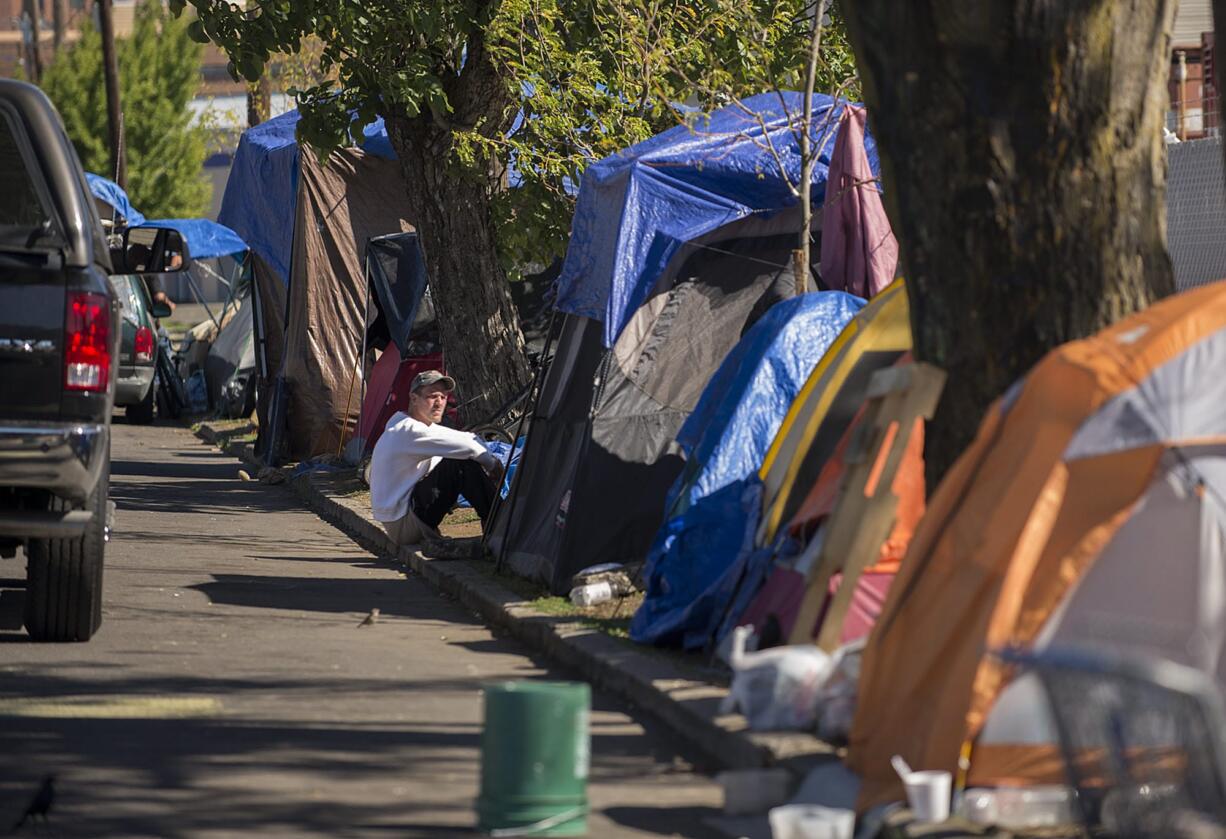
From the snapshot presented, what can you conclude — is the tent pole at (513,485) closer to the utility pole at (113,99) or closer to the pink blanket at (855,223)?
the pink blanket at (855,223)

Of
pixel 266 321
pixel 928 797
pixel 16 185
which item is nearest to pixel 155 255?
pixel 16 185

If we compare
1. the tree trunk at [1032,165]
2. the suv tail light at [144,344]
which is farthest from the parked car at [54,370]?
the suv tail light at [144,344]

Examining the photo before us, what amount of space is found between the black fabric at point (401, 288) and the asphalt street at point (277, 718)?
5936 millimetres

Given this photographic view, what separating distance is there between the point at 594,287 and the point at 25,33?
4675cm

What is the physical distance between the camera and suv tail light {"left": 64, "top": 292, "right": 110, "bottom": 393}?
7895 mm

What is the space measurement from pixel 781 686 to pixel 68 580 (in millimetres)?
3760

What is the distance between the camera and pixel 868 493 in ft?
22.0

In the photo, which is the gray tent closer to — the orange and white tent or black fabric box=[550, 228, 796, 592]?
black fabric box=[550, 228, 796, 592]

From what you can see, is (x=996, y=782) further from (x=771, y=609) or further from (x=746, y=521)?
(x=746, y=521)

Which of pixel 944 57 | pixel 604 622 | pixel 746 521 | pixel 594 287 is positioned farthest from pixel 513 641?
pixel 944 57

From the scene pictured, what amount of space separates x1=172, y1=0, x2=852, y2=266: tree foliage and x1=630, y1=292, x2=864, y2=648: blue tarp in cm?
468

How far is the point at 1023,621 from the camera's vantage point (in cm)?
546

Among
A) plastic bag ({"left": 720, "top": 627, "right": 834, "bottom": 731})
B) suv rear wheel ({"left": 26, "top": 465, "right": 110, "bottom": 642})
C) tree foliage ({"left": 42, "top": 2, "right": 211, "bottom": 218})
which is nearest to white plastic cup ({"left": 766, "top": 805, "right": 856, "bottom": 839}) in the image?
plastic bag ({"left": 720, "top": 627, "right": 834, "bottom": 731})

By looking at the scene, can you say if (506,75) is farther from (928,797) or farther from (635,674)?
(928,797)
